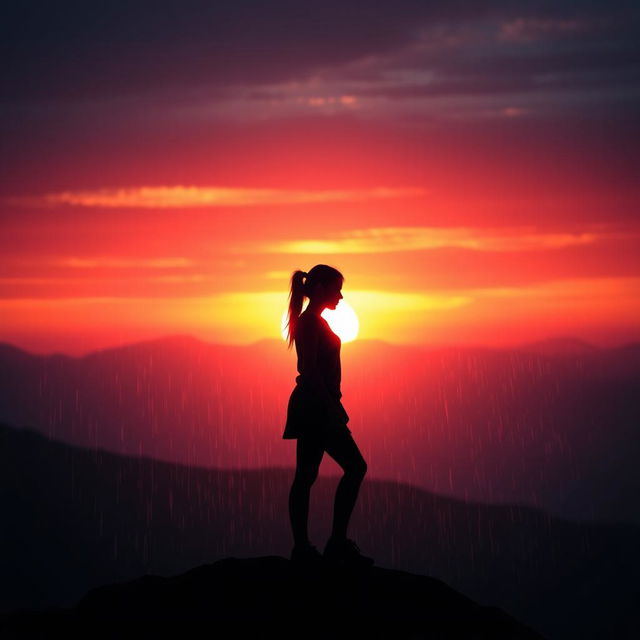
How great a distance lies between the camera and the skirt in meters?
8.94

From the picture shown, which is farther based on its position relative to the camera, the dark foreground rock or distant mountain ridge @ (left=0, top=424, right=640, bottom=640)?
distant mountain ridge @ (left=0, top=424, right=640, bottom=640)

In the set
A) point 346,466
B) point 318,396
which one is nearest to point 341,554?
point 346,466

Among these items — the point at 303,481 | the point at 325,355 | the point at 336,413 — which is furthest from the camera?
the point at 303,481

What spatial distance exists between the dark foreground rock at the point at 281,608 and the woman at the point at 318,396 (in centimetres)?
61

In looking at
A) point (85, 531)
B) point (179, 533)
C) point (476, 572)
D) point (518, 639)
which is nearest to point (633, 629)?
point (476, 572)

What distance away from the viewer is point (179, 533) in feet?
635

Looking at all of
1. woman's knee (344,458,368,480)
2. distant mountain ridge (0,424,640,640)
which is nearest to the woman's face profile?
woman's knee (344,458,368,480)

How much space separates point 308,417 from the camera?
8.98m

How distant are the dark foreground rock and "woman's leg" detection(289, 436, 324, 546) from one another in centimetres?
54

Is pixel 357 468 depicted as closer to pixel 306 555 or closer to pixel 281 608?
pixel 306 555

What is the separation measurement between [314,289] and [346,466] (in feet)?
5.88

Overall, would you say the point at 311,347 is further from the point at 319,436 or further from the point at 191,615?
the point at 191,615

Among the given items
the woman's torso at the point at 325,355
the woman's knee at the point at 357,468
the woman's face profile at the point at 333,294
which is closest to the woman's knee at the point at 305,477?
the woman's knee at the point at 357,468

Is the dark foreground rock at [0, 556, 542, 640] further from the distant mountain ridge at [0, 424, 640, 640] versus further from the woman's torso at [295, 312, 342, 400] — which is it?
the distant mountain ridge at [0, 424, 640, 640]
